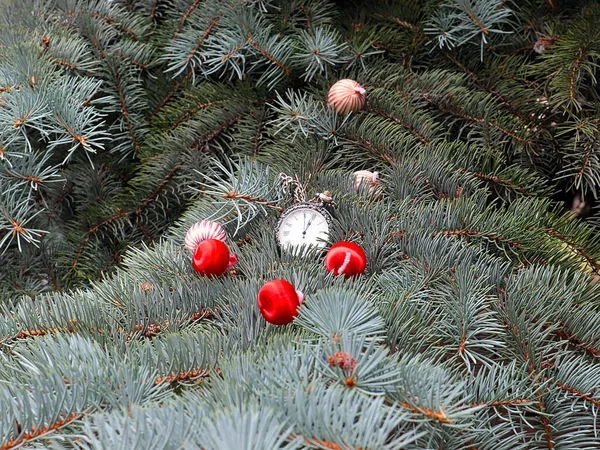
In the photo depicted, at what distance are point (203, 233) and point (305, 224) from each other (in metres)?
0.09

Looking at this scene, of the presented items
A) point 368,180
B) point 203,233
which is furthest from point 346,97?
point 203,233

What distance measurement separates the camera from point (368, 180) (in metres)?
0.62

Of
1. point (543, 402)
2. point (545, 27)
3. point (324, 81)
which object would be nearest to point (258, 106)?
point (324, 81)

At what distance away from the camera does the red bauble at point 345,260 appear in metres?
0.48

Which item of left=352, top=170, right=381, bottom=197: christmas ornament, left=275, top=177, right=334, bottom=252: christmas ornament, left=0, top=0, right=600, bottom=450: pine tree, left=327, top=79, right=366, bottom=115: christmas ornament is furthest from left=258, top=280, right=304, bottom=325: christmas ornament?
left=327, top=79, right=366, bottom=115: christmas ornament

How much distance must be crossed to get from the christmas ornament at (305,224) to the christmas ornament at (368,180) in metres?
0.07

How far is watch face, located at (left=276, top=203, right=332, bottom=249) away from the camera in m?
0.54

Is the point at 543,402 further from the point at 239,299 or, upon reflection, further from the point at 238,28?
the point at 238,28

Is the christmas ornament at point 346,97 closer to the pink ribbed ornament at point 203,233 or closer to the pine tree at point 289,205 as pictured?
the pine tree at point 289,205

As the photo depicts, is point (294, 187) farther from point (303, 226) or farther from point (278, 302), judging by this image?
point (278, 302)

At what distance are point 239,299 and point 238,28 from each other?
421 millimetres

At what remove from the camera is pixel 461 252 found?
507mm

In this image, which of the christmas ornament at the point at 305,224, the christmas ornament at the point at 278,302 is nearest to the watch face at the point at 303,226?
the christmas ornament at the point at 305,224

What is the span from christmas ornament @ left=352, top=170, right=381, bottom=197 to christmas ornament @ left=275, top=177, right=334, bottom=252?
2.6 inches
